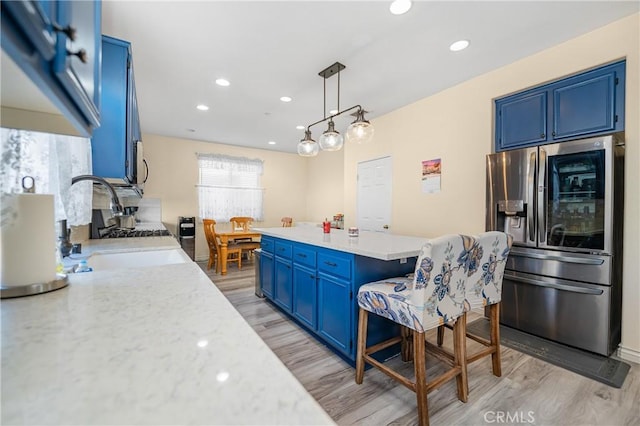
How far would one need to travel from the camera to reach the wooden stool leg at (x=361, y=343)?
1.74 m

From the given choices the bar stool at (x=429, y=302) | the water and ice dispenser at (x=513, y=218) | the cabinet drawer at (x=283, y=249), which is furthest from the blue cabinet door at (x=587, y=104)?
the cabinet drawer at (x=283, y=249)

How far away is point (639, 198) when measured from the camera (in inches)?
79.0

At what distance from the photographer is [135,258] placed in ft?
6.22

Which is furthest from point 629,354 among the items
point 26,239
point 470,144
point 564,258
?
point 26,239

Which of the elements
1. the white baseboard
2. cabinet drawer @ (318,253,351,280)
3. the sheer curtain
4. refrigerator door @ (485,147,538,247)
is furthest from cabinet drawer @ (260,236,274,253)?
the white baseboard

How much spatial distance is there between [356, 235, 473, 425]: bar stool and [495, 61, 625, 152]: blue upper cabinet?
5.87 feet

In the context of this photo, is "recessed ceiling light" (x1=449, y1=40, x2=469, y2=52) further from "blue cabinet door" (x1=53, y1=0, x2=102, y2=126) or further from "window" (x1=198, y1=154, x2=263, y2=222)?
"window" (x1=198, y1=154, x2=263, y2=222)

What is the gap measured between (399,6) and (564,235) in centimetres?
222

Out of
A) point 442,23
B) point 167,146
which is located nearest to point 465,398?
point 442,23

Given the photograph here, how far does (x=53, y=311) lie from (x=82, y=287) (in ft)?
0.81

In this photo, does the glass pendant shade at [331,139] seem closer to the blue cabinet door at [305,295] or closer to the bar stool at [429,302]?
the blue cabinet door at [305,295]

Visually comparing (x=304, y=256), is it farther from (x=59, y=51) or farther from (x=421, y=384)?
(x=59, y=51)

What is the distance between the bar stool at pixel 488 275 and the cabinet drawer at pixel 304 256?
1.16 m

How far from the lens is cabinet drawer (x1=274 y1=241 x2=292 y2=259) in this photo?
8.68 ft
